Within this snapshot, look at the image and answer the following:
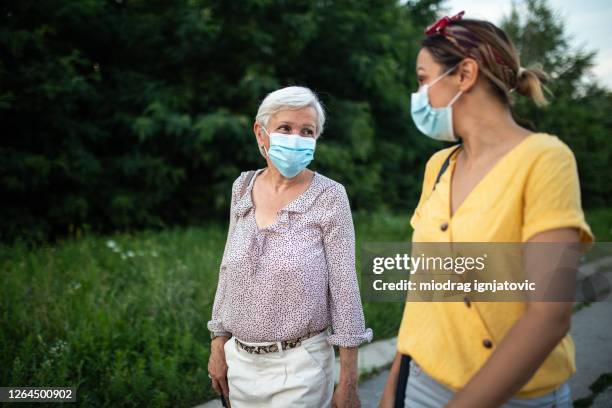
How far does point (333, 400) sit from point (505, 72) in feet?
5.17

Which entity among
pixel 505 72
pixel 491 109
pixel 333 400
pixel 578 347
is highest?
pixel 505 72

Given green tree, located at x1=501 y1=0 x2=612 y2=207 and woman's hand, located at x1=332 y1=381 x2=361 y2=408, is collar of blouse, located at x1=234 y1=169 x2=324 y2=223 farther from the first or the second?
green tree, located at x1=501 y1=0 x2=612 y2=207

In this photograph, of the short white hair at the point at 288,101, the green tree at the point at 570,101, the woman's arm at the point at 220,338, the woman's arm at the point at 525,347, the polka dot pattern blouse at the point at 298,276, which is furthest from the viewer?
the green tree at the point at 570,101

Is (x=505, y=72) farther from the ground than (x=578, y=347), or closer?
farther from the ground

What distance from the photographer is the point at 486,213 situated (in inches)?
60.1

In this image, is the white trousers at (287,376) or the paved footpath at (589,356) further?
the paved footpath at (589,356)

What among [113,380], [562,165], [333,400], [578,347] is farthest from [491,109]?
[578,347]

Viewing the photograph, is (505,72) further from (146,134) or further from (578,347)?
(146,134)

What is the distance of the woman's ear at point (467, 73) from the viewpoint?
1.63m

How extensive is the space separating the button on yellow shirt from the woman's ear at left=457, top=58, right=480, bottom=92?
9.6 inches

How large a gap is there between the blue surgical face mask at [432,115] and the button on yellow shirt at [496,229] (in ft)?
0.49

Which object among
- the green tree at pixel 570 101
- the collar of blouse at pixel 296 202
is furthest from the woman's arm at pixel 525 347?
the green tree at pixel 570 101

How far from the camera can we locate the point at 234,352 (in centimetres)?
253

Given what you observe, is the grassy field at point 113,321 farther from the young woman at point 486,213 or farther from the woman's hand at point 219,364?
the young woman at point 486,213
